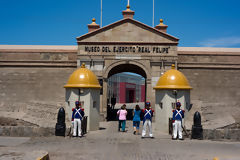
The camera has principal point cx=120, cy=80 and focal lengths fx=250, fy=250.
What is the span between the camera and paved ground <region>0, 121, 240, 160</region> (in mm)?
7562

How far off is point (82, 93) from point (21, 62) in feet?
33.3

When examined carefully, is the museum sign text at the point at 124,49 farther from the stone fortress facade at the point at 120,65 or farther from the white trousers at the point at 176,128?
the white trousers at the point at 176,128

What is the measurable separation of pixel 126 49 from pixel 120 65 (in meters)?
1.51

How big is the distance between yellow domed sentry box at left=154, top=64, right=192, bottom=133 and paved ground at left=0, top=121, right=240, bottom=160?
4.42ft

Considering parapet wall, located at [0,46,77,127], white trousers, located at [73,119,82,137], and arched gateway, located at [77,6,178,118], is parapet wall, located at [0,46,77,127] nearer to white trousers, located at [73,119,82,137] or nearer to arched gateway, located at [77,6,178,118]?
arched gateway, located at [77,6,178,118]

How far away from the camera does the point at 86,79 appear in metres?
12.6

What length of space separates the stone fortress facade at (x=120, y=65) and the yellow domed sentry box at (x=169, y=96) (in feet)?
18.7

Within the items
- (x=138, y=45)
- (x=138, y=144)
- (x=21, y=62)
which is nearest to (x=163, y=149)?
(x=138, y=144)

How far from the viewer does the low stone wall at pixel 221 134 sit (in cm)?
1097

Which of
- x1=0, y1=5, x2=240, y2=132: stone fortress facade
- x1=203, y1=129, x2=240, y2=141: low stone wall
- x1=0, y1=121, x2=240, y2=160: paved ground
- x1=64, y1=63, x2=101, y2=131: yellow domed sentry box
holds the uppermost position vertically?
x1=0, y1=5, x2=240, y2=132: stone fortress facade

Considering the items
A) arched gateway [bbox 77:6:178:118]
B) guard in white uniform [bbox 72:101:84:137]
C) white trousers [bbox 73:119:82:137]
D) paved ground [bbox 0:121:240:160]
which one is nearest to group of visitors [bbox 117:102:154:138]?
paved ground [bbox 0:121:240:160]

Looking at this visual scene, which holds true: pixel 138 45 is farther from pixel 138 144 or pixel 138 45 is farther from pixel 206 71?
pixel 138 144

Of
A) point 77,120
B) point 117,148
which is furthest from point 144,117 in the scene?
point 77,120

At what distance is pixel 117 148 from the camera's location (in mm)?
8758
